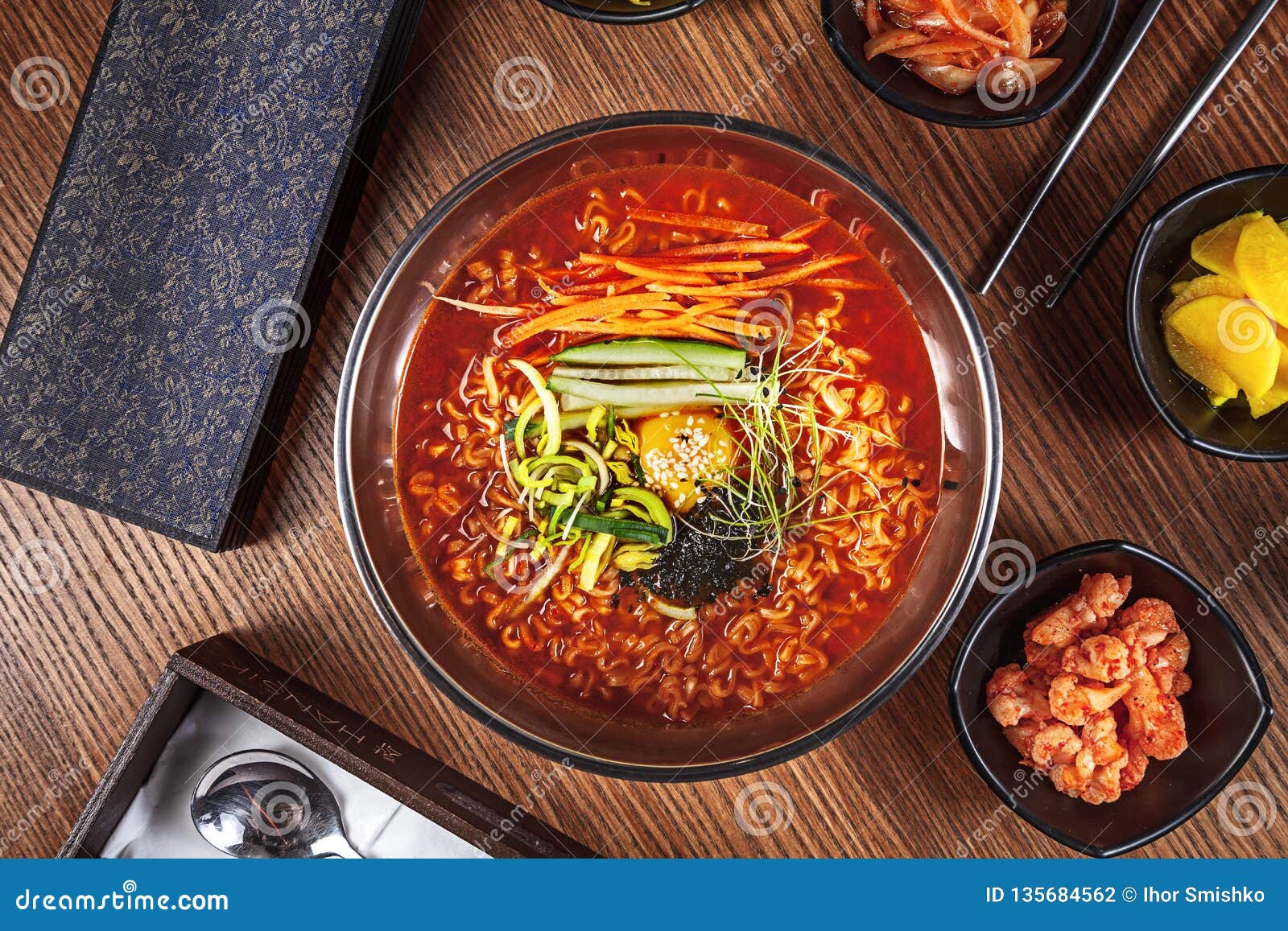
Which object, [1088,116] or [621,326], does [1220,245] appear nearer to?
[1088,116]

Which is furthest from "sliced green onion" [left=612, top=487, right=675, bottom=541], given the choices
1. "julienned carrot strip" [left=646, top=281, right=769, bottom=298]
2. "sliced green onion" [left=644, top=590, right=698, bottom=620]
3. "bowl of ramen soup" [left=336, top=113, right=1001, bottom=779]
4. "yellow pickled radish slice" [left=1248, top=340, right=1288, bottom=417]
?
"yellow pickled radish slice" [left=1248, top=340, right=1288, bottom=417]

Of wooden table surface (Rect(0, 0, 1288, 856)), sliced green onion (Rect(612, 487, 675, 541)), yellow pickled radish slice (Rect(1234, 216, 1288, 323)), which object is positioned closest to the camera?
yellow pickled radish slice (Rect(1234, 216, 1288, 323))

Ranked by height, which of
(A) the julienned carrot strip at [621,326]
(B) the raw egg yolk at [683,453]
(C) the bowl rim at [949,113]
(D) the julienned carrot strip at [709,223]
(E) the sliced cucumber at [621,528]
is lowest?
(E) the sliced cucumber at [621,528]

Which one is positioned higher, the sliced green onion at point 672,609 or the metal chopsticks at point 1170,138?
the metal chopsticks at point 1170,138

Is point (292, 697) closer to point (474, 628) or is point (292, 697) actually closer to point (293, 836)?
point (293, 836)

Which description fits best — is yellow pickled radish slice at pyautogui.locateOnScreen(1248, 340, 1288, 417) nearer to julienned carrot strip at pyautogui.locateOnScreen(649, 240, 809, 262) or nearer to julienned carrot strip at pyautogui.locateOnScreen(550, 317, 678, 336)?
julienned carrot strip at pyautogui.locateOnScreen(649, 240, 809, 262)

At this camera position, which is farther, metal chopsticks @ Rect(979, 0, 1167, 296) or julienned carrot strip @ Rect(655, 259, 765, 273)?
metal chopsticks @ Rect(979, 0, 1167, 296)

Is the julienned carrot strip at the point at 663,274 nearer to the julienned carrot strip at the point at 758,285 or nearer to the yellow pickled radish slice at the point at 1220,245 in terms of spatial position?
the julienned carrot strip at the point at 758,285

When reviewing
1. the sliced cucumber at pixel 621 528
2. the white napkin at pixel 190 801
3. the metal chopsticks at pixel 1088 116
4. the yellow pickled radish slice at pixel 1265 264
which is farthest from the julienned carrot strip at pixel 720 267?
the white napkin at pixel 190 801
